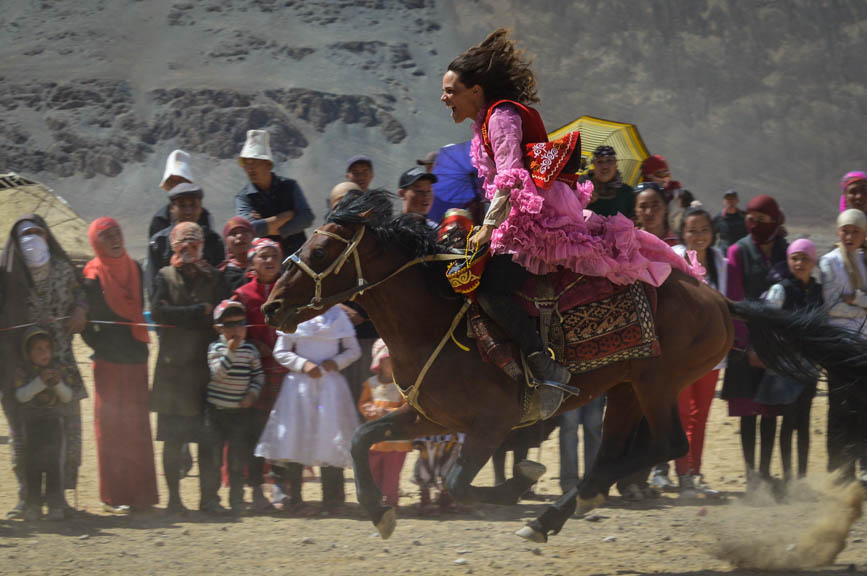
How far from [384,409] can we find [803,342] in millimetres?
2895

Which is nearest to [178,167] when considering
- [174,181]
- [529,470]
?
[174,181]

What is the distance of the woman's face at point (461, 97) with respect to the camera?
5992 mm

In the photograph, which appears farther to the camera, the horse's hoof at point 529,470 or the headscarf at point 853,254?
the headscarf at point 853,254

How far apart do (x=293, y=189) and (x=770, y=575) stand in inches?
185

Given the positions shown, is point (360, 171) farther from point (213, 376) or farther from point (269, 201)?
point (213, 376)

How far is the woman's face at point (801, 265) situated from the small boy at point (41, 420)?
5.45 meters

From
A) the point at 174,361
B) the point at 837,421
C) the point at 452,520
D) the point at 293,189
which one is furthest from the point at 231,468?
the point at 837,421

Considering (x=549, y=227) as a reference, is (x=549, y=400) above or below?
below

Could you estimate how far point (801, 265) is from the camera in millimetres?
8430

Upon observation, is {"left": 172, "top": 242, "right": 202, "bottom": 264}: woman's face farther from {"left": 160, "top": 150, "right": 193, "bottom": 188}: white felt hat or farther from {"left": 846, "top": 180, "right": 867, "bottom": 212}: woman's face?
{"left": 846, "top": 180, "right": 867, "bottom": 212}: woman's face

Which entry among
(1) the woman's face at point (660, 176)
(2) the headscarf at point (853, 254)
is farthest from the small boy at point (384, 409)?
(1) the woman's face at point (660, 176)

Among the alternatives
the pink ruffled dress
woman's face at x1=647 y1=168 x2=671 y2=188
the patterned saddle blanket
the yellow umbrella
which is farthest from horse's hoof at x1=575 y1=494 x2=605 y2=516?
woman's face at x1=647 y1=168 x2=671 y2=188

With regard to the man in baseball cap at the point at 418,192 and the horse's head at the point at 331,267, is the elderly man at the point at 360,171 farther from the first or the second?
the horse's head at the point at 331,267

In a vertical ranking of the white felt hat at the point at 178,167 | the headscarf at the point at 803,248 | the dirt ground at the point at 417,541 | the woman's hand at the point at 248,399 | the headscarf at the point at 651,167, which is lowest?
the dirt ground at the point at 417,541
